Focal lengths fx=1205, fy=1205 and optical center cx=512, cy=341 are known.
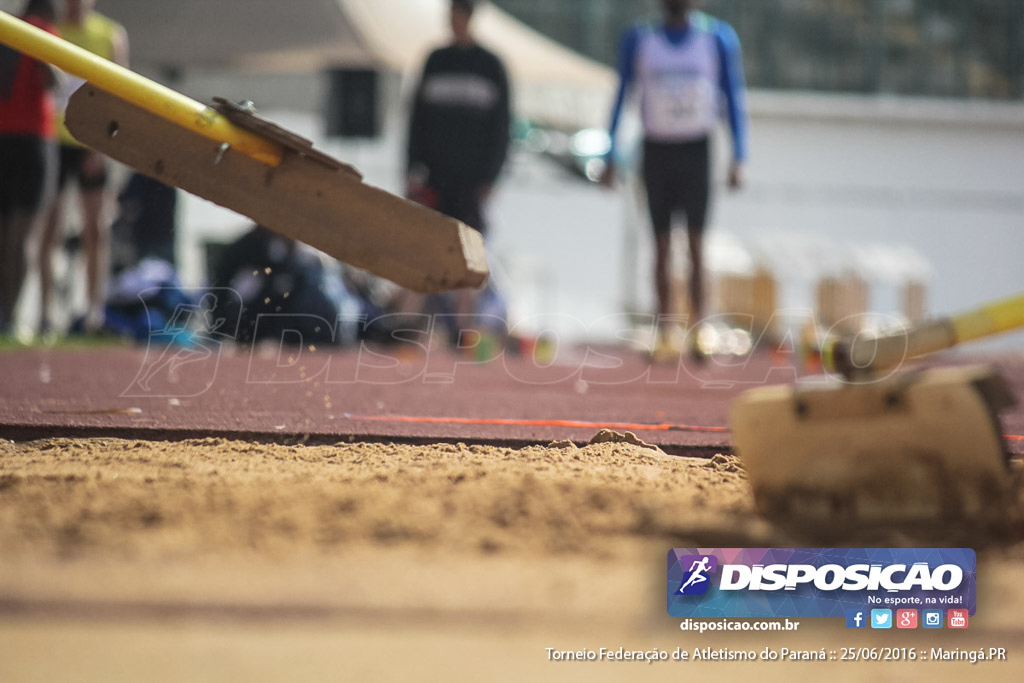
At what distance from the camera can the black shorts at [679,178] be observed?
19.9 ft

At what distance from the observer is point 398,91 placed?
15219 millimetres

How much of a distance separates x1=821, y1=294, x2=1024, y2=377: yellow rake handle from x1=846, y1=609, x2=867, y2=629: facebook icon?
54 cm

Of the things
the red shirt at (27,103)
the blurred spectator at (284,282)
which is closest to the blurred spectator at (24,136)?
the red shirt at (27,103)

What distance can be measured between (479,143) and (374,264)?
4.26m

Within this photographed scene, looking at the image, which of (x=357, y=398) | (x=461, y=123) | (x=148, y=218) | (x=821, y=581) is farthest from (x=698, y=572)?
(x=148, y=218)

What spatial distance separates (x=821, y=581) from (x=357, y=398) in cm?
241

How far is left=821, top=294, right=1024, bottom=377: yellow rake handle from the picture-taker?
194 centimetres

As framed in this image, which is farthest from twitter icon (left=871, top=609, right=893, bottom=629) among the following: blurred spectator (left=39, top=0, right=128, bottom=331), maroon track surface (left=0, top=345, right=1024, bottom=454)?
blurred spectator (left=39, top=0, right=128, bottom=331)

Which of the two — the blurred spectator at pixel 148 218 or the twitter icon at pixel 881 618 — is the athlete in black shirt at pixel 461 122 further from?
the twitter icon at pixel 881 618

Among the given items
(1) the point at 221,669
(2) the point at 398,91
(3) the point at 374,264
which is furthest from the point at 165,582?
(2) the point at 398,91

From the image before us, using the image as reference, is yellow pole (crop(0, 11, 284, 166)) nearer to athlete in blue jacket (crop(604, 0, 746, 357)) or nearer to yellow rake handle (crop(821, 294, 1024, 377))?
yellow rake handle (crop(821, 294, 1024, 377))

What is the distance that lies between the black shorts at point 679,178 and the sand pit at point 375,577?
13.2 feet

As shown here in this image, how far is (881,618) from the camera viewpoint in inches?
57.5

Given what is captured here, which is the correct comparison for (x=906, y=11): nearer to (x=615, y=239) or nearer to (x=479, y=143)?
(x=615, y=239)
